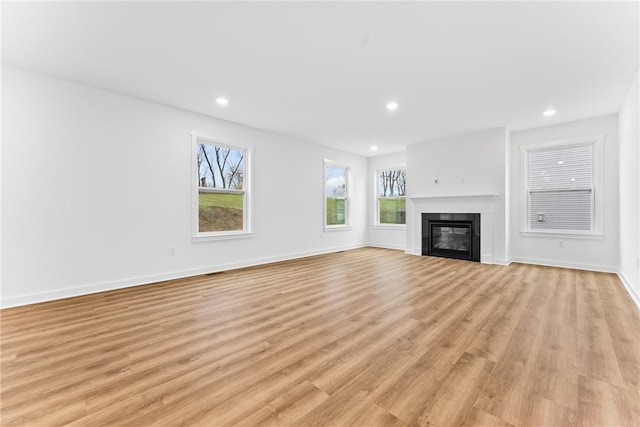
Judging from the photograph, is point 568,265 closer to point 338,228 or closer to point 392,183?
point 392,183

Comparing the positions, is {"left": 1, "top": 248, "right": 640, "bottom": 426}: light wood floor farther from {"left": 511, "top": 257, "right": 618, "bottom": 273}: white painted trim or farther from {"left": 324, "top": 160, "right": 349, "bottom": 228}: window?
{"left": 324, "top": 160, "right": 349, "bottom": 228}: window

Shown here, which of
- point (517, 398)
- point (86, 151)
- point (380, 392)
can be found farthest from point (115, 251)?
point (517, 398)

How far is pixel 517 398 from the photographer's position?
59.9 inches

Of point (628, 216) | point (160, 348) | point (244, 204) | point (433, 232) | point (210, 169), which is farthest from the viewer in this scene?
point (433, 232)

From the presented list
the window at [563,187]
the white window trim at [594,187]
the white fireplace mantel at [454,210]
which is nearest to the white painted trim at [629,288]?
the white window trim at [594,187]

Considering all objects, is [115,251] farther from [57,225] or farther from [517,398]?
[517,398]

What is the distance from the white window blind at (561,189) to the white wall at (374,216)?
2.83 meters

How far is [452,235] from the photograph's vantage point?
6.04 metres

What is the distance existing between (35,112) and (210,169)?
85.5 inches

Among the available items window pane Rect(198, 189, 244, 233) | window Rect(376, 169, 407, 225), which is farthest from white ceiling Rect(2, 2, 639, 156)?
window Rect(376, 169, 407, 225)

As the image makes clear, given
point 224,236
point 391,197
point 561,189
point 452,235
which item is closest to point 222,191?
point 224,236

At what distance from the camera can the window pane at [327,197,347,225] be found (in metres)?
7.10

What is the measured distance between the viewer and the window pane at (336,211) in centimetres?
710

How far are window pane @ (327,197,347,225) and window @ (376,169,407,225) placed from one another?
1.15 metres
